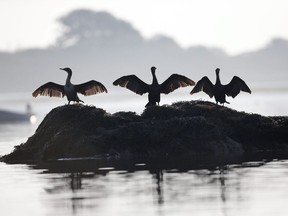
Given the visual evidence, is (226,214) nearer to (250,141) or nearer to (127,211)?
(127,211)

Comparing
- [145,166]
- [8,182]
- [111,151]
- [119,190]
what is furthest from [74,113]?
[119,190]

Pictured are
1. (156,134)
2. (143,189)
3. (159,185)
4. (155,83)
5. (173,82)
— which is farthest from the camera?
(173,82)

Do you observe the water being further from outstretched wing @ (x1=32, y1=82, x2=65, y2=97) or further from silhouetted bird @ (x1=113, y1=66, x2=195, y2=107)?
silhouetted bird @ (x1=113, y1=66, x2=195, y2=107)

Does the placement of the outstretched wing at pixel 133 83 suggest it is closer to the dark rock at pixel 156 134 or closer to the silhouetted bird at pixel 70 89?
the silhouetted bird at pixel 70 89

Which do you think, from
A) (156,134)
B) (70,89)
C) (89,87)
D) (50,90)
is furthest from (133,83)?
(156,134)

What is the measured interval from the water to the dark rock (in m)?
2.39

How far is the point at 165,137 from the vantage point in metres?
43.7

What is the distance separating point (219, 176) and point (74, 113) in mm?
11701

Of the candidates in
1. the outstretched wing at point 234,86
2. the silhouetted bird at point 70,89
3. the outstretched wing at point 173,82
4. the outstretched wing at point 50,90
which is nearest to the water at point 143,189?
the silhouetted bird at point 70,89

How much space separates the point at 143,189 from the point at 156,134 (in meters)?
11.3

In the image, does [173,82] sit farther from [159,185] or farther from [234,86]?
[159,185]

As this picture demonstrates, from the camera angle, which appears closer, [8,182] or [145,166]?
[8,182]

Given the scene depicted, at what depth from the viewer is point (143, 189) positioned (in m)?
32.5

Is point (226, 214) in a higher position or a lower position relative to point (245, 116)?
lower
